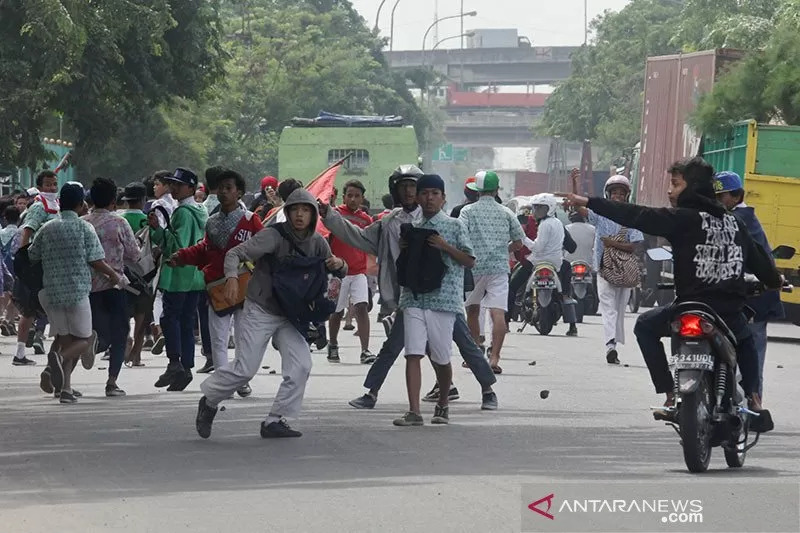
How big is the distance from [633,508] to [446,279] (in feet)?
13.0

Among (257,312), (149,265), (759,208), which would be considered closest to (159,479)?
(257,312)

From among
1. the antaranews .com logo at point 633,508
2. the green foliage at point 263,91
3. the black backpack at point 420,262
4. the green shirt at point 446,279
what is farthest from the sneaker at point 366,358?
the green foliage at point 263,91

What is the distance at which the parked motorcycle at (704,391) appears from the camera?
908 centimetres

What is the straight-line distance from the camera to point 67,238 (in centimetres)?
1327

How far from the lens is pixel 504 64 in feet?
547

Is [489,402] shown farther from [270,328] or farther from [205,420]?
[205,420]

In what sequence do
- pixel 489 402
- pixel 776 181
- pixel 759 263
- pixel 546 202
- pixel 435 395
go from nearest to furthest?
1. pixel 759 263
2. pixel 489 402
3. pixel 435 395
4. pixel 546 202
5. pixel 776 181

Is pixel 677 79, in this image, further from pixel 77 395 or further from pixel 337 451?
pixel 337 451

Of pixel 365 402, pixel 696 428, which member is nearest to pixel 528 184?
pixel 365 402

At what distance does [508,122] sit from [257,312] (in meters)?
152

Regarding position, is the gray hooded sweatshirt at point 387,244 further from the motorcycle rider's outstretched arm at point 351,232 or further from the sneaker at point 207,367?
the sneaker at point 207,367

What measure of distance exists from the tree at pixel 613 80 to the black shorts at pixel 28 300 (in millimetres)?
64209

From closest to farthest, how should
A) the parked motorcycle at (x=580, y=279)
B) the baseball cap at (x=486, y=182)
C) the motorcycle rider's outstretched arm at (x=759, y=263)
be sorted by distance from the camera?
the motorcycle rider's outstretched arm at (x=759, y=263) → the baseball cap at (x=486, y=182) → the parked motorcycle at (x=580, y=279)

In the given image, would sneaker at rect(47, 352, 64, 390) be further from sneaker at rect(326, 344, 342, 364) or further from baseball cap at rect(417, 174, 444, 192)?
sneaker at rect(326, 344, 342, 364)
